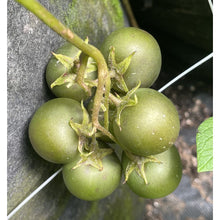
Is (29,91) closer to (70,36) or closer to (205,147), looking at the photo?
(70,36)

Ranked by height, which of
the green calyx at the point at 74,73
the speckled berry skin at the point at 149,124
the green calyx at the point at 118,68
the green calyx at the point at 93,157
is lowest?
the green calyx at the point at 93,157

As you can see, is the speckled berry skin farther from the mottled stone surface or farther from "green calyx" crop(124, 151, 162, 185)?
the mottled stone surface

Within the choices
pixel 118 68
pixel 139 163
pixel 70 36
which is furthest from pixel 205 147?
pixel 70 36

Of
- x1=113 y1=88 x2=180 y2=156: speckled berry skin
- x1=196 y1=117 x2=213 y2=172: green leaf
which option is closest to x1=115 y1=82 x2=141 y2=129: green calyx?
x1=113 y1=88 x2=180 y2=156: speckled berry skin

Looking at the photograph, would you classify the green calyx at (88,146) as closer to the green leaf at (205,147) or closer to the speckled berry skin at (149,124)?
the speckled berry skin at (149,124)

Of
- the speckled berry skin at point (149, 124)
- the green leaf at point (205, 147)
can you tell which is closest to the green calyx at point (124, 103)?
the speckled berry skin at point (149, 124)
